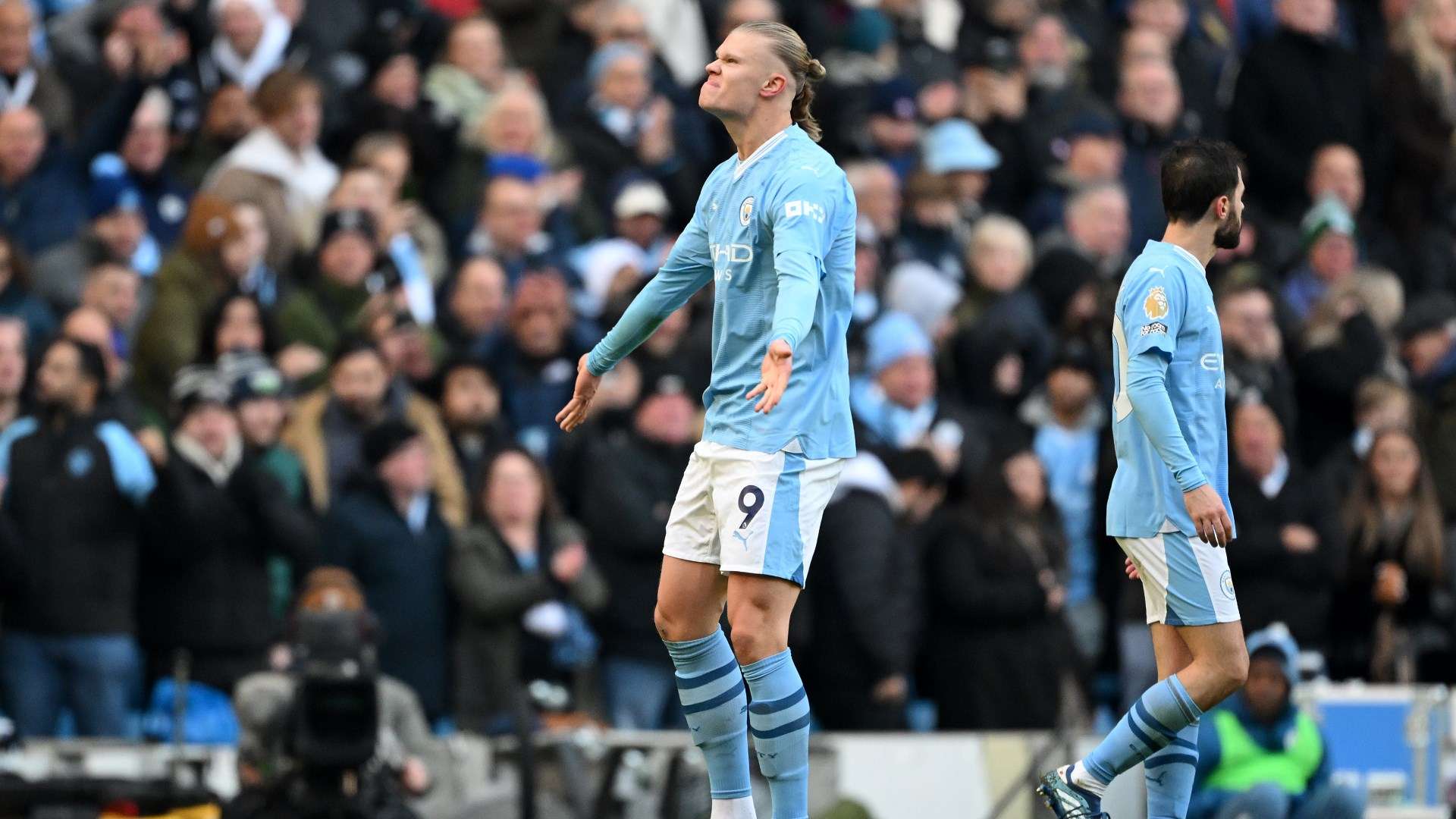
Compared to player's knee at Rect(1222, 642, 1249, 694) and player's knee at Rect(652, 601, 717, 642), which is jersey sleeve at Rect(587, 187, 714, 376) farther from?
player's knee at Rect(1222, 642, 1249, 694)

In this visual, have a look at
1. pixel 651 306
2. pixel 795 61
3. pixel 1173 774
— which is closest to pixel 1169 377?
pixel 1173 774

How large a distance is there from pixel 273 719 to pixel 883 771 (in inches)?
114

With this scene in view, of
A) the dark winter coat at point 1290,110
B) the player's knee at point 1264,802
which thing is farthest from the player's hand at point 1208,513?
the dark winter coat at point 1290,110

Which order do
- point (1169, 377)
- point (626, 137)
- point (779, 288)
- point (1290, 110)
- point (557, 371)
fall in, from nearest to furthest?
point (779, 288) < point (1169, 377) < point (557, 371) < point (626, 137) < point (1290, 110)

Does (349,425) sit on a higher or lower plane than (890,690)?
higher

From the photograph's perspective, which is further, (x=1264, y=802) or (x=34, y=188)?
(x=34, y=188)

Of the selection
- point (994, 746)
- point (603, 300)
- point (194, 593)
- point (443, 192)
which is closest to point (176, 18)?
point (443, 192)

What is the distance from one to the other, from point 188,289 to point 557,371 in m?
2.00

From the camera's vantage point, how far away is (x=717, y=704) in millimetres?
8070

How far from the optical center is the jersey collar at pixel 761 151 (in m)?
8.02

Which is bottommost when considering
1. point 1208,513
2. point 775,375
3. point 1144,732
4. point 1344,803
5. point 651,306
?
point 1344,803

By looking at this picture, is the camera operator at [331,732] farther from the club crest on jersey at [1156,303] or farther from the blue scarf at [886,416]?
the club crest on jersey at [1156,303]

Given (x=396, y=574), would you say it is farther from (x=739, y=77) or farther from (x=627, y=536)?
(x=739, y=77)

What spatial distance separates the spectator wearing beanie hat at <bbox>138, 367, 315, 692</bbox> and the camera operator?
0.66 m
